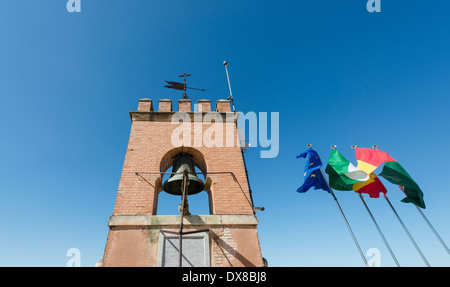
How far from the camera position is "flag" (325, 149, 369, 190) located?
22.9 feet

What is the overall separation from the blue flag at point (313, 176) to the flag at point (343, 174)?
0.28 meters

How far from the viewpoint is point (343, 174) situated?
7.15 meters

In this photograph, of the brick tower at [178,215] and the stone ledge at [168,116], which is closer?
the brick tower at [178,215]

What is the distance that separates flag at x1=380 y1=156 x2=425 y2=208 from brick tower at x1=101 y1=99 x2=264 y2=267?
214 inches

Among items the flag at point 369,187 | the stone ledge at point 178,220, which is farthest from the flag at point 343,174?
the stone ledge at point 178,220

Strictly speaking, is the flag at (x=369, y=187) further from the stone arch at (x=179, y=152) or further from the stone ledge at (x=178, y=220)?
the stone arch at (x=179, y=152)

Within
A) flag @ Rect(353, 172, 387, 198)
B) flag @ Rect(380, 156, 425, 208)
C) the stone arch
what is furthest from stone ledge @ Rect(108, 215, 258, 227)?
flag @ Rect(380, 156, 425, 208)

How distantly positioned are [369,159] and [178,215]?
626cm

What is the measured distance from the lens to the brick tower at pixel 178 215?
453cm

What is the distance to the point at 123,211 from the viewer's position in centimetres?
498

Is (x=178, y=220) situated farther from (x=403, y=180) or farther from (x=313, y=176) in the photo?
(x=403, y=180)

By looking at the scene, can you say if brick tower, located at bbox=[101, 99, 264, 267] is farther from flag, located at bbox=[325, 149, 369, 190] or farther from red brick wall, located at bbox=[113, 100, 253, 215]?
flag, located at bbox=[325, 149, 369, 190]

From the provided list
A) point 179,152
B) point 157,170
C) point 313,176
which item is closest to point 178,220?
point 157,170
